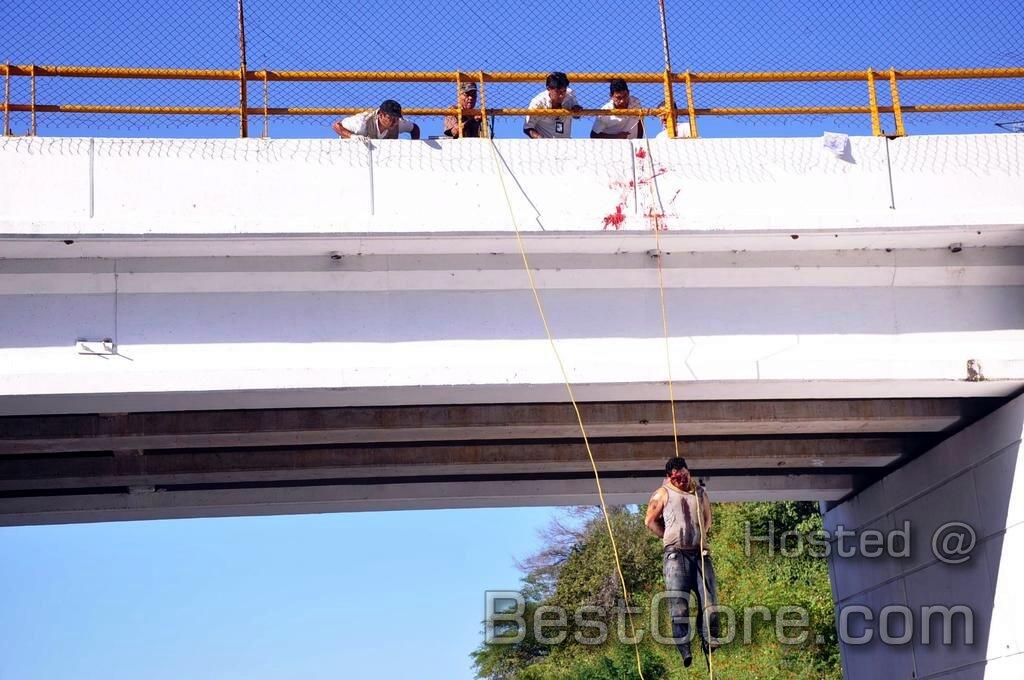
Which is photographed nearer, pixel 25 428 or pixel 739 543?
pixel 25 428

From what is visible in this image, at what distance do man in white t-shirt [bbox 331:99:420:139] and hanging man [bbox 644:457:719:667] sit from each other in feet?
14.3

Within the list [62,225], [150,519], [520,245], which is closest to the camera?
[62,225]

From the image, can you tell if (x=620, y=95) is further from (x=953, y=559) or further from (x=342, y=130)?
(x=953, y=559)

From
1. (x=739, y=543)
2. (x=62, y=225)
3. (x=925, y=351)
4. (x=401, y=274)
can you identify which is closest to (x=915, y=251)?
(x=925, y=351)

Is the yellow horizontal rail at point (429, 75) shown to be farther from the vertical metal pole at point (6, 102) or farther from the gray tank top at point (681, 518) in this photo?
the gray tank top at point (681, 518)

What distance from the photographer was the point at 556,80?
41.0ft

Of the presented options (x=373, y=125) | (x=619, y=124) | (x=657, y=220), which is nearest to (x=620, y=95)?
(x=619, y=124)

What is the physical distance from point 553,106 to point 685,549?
479 cm

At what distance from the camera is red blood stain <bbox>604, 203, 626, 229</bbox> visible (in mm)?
11289

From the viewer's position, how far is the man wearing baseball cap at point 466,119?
1227 centimetres

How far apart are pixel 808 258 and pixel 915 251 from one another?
1.09m

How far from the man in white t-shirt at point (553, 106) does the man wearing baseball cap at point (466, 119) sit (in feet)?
1.92

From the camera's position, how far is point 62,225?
10641mm

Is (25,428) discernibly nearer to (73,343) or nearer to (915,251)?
(73,343)
